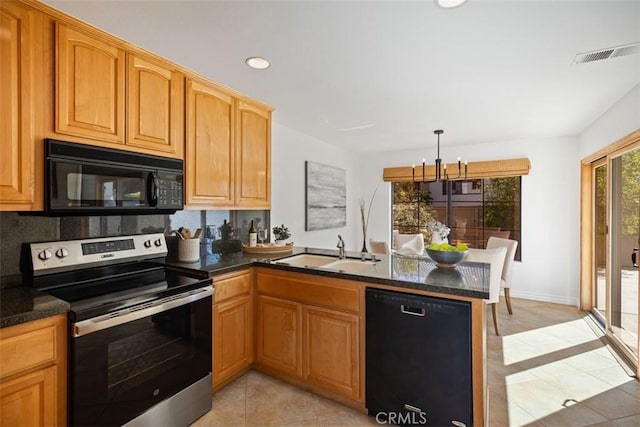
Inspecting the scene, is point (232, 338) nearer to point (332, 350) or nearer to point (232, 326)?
point (232, 326)

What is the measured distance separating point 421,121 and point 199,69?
2438 millimetres

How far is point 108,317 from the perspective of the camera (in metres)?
1.48

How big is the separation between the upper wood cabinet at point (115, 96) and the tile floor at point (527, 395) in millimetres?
1855

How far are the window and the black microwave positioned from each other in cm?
427

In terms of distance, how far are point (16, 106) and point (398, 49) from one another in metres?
2.11

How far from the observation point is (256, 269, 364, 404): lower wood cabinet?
2020 mm

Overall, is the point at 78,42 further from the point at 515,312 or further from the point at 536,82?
the point at 515,312

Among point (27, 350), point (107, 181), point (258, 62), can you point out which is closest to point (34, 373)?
point (27, 350)

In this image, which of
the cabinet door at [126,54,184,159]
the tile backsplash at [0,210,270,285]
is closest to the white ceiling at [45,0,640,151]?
the cabinet door at [126,54,184,159]

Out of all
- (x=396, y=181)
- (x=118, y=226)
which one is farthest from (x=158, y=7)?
(x=396, y=181)

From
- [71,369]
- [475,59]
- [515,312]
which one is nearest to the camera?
[71,369]

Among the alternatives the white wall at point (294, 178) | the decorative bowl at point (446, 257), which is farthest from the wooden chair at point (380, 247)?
the decorative bowl at point (446, 257)

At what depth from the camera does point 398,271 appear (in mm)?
2049

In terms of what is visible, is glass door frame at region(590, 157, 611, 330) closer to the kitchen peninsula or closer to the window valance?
the window valance
